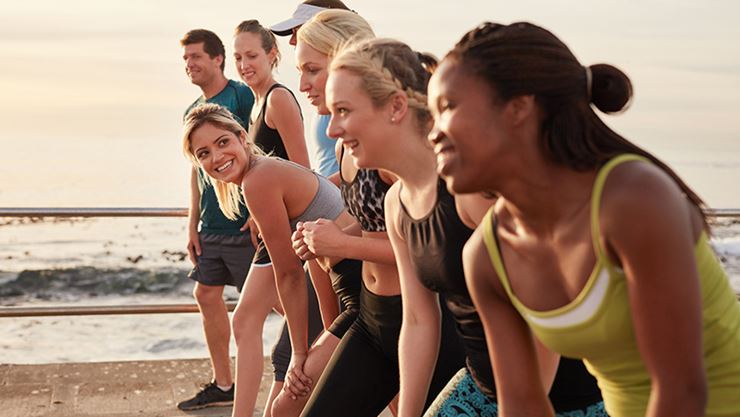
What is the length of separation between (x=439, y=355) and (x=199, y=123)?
193 cm

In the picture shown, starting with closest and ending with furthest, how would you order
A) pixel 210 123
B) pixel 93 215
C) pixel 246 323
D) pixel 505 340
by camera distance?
pixel 505 340 → pixel 210 123 → pixel 246 323 → pixel 93 215

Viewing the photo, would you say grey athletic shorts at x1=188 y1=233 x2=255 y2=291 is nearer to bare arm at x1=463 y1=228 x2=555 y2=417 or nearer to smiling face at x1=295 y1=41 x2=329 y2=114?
smiling face at x1=295 y1=41 x2=329 y2=114

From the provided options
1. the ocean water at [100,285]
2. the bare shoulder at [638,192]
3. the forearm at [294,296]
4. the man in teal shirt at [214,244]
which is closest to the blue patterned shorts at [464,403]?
the bare shoulder at [638,192]

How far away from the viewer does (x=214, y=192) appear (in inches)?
260

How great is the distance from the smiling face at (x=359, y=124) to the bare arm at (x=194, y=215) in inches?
128

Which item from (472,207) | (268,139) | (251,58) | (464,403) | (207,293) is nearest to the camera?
(472,207)

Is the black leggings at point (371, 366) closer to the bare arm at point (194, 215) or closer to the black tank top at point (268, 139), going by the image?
the black tank top at point (268, 139)

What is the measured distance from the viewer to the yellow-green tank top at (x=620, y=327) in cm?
229

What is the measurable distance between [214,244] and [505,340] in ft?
13.5

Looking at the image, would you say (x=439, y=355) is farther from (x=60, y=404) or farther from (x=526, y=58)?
(x=60, y=404)

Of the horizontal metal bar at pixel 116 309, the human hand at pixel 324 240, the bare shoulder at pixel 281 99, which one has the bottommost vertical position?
the horizontal metal bar at pixel 116 309

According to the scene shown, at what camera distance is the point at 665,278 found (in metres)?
2.18

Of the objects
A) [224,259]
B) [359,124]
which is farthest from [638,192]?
[224,259]

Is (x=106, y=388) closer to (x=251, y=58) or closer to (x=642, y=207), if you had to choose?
(x=251, y=58)
